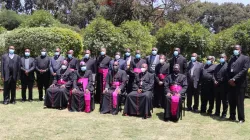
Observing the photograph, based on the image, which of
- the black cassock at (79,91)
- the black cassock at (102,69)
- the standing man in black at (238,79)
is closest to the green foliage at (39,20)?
the black cassock at (102,69)

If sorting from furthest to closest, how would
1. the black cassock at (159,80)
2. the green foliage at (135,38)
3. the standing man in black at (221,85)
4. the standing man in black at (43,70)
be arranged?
the green foliage at (135,38) < the standing man in black at (43,70) < the black cassock at (159,80) < the standing man in black at (221,85)

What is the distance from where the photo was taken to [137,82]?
8.70 meters

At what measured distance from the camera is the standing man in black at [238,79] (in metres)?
7.53

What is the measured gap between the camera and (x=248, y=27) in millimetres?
12938

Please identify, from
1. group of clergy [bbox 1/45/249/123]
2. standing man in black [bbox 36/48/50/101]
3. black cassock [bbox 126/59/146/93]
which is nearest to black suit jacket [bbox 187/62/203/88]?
group of clergy [bbox 1/45/249/123]

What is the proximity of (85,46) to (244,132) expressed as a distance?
8250 millimetres

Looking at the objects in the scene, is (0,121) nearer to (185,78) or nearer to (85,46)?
(185,78)

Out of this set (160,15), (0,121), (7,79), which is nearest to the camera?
(0,121)

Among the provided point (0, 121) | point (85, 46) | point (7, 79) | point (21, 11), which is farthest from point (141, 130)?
point (21, 11)

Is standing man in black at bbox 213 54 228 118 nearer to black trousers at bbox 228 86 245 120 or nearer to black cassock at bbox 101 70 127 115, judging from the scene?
black trousers at bbox 228 86 245 120

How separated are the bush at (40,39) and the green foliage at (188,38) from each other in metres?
4.40

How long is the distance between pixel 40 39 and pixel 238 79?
30.1ft

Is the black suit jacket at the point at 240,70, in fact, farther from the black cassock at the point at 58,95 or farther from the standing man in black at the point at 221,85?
the black cassock at the point at 58,95

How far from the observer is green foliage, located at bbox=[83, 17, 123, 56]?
42.4 feet
